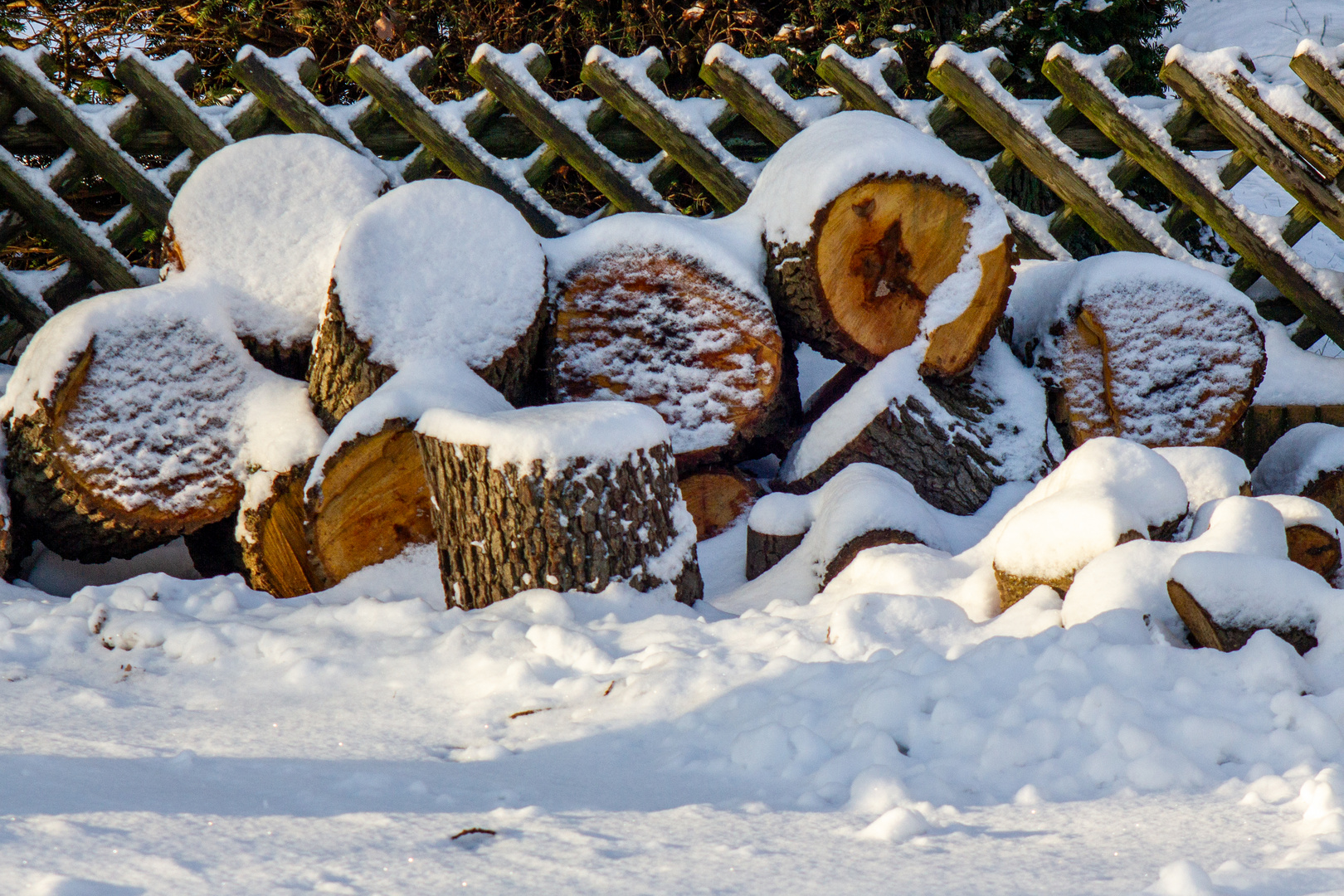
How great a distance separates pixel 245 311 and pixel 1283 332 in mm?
3425

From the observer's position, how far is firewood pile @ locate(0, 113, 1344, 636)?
257cm

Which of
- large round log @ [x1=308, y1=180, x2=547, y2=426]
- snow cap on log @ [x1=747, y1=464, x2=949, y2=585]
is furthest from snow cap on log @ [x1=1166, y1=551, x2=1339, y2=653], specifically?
large round log @ [x1=308, y1=180, x2=547, y2=426]

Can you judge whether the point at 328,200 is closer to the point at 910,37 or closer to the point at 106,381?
the point at 106,381

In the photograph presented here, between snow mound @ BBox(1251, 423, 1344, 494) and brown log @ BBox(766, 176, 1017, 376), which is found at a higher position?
brown log @ BBox(766, 176, 1017, 376)

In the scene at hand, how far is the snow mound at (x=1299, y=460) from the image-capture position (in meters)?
3.04

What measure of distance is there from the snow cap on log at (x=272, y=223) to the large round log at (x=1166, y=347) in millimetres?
2183

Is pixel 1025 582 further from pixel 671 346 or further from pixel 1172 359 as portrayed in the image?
pixel 1172 359

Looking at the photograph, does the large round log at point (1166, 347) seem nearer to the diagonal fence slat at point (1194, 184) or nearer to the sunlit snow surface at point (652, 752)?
the diagonal fence slat at point (1194, 184)

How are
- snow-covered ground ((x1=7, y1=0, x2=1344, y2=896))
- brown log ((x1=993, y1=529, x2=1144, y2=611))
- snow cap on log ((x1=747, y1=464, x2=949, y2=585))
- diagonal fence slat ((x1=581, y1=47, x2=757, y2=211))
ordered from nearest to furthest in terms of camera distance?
snow-covered ground ((x1=7, y1=0, x2=1344, y2=896)) → brown log ((x1=993, y1=529, x2=1144, y2=611)) → snow cap on log ((x1=747, y1=464, x2=949, y2=585)) → diagonal fence slat ((x1=581, y1=47, x2=757, y2=211))

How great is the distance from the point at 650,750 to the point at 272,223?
2148mm

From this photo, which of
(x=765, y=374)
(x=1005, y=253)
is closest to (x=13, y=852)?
(x=765, y=374)

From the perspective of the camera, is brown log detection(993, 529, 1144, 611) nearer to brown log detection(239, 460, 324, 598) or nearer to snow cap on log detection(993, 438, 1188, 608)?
snow cap on log detection(993, 438, 1188, 608)

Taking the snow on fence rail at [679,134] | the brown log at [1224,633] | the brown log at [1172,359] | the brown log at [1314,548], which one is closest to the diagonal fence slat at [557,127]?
the snow on fence rail at [679,134]

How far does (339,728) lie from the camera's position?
1799 millimetres
